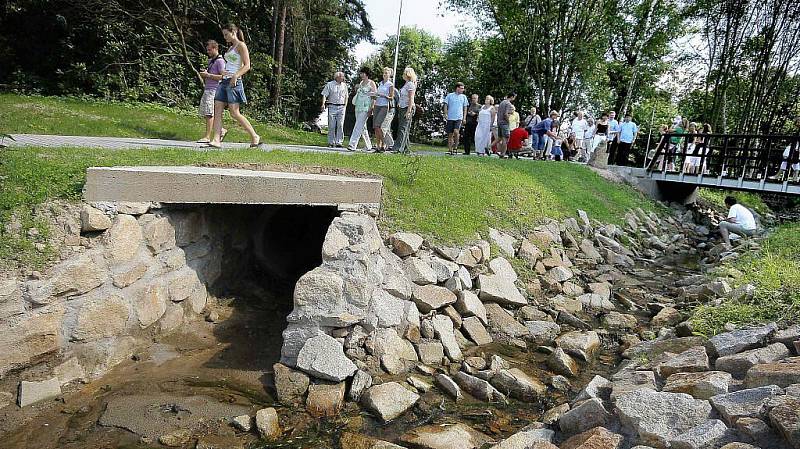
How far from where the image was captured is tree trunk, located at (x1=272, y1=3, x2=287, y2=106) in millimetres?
21672

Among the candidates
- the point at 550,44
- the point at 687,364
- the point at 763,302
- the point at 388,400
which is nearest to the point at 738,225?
the point at 763,302

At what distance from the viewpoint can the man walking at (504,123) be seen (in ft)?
47.5

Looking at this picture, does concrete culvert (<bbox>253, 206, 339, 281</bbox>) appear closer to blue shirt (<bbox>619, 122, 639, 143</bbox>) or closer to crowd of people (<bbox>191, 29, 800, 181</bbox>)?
crowd of people (<bbox>191, 29, 800, 181</bbox>)

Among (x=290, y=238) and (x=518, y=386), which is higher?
(x=290, y=238)

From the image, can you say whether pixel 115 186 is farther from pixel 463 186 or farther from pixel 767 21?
pixel 767 21

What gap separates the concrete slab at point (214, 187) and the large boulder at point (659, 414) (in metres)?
3.84

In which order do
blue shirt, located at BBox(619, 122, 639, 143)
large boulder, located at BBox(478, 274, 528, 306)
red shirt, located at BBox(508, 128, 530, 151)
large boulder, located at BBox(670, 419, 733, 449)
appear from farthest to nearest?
blue shirt, located at BBox(619, 122, 639, 143) < red shirt, located at BBox(508, 128, 530, 151) < large boulder, located at BBox(478, 274, 528, 306) < large boulder, located at BBox(670, 419, 733, 449)

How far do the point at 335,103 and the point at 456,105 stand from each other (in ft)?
10.2

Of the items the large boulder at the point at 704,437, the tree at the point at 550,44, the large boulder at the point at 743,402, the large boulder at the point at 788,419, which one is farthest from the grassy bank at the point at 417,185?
the tree at the point at 550,44

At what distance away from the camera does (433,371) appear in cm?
556

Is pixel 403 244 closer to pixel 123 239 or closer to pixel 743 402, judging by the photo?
pixel 123 239

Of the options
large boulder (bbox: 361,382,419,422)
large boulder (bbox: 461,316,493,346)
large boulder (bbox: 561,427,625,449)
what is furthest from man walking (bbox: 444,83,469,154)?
large boulder (bbox: 561,427,625,449)

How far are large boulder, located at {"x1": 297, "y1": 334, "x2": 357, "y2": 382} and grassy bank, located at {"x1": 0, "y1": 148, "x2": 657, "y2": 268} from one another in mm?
2031

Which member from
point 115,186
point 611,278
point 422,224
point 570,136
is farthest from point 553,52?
point 115,186
